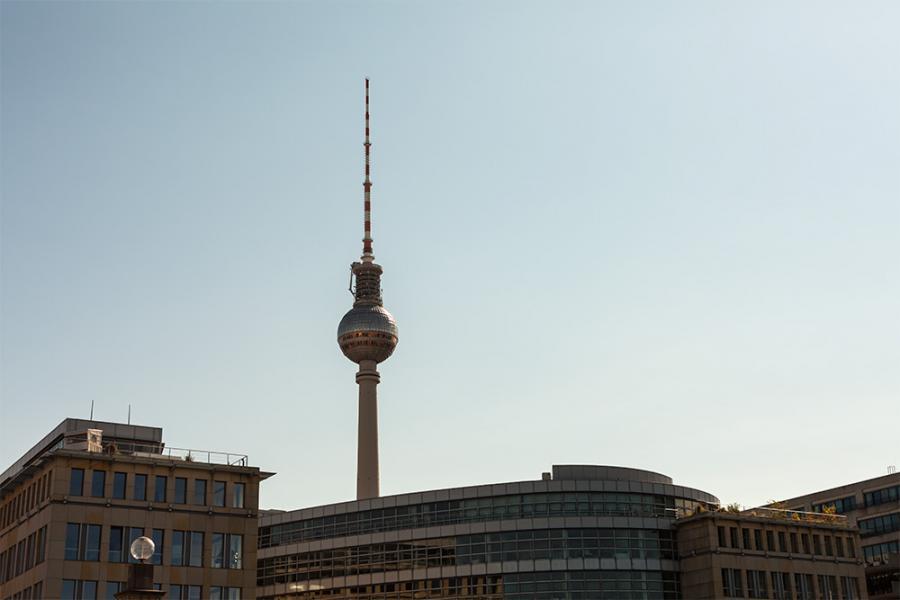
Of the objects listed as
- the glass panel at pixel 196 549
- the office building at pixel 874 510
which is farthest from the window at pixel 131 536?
the office building at pixel 874 510

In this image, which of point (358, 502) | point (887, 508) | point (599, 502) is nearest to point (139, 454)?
point (358, 502)

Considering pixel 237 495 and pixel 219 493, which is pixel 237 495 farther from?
pixel 219 493

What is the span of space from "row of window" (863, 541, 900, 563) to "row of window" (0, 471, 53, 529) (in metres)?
99.9

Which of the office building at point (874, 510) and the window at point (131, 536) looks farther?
the office building at point (874, 510)

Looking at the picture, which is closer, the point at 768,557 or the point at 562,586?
the point at 562,586

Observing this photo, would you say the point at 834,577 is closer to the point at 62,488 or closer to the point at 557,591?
the point at 557,591

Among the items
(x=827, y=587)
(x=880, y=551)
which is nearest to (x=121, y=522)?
(x=827, y=587)

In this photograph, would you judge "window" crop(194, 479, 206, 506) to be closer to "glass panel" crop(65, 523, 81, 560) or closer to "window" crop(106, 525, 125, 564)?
"window" crop(106, 525, 125, 564)

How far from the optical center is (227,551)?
88750mm

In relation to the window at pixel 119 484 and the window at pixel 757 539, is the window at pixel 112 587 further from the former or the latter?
the window at pixel 757 539

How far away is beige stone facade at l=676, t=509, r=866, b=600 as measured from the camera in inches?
4242

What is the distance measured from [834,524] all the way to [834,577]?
17.5ft

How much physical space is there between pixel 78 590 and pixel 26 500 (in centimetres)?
1107

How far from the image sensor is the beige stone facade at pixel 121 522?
3280 inches
